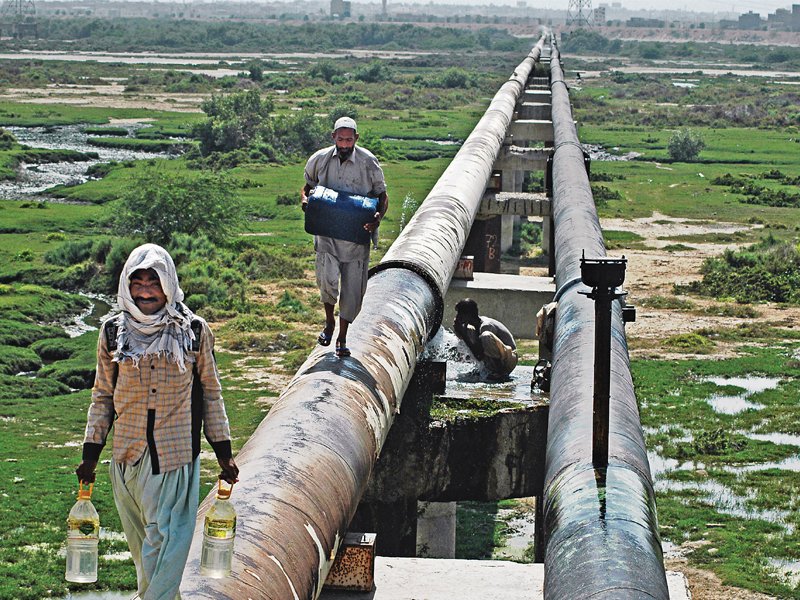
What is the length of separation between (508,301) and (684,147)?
3866 centimetres

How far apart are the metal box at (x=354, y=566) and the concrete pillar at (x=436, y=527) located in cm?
477

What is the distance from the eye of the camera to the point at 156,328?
496 centimetres

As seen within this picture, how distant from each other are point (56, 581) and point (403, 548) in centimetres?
395

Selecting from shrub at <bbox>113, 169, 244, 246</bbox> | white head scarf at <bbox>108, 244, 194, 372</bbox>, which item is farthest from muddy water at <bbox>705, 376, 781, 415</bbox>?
white head scarf at <bbox>108, 244, 194, 372</bbox>

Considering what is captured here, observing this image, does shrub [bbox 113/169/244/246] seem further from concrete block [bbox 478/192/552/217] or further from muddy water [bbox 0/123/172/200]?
concrete block [bbox 478/192/552/217]

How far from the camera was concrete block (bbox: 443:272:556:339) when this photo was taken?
16.5m

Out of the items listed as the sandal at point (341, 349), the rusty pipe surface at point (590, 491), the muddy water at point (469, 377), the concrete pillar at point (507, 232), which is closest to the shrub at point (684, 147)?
the concrete pillar at point (507, 232)

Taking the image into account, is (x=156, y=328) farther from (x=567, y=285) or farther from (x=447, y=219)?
(x=447, y=219)

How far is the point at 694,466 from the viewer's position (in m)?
17.0

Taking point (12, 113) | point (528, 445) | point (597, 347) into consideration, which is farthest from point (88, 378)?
point (12, 113)

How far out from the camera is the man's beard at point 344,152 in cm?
804

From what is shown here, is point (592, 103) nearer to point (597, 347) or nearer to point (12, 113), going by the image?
point (12, 113)

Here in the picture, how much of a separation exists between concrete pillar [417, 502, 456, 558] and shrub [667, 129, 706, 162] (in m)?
42.9

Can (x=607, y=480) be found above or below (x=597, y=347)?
below
